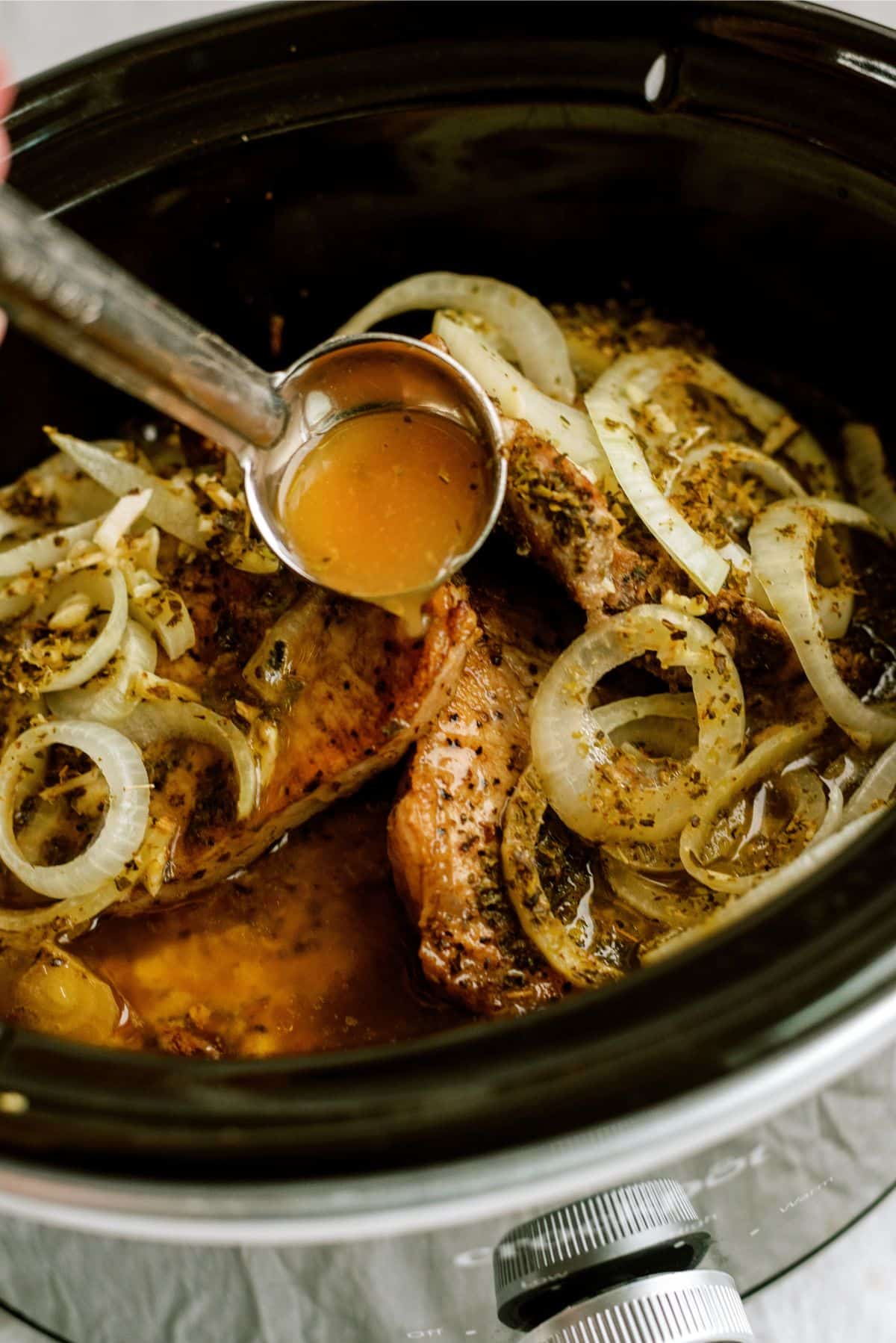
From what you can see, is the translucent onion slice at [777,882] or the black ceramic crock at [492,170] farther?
the black ceramic crock at [492,170]

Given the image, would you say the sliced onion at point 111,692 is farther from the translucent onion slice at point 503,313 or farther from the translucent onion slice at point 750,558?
the translucent onion slice at point 750,558

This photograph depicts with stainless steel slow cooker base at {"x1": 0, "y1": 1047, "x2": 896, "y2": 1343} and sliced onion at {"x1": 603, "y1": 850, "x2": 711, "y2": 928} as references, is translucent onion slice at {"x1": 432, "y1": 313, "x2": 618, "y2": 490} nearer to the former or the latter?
sliced onion at {"x1": 603, "y1": 850, "x2": 711, "y2": 928}

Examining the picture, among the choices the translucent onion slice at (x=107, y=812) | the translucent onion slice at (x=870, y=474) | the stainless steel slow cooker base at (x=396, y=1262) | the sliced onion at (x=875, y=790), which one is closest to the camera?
the stainless steel slow cooker base at (x=396, y=1262)

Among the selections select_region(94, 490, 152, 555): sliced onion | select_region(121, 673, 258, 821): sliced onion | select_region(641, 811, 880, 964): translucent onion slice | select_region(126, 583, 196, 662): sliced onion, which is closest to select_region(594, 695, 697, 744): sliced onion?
select_region(641, 811, 880, 964): translucent onion slice

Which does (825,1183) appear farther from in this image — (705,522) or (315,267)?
(315,267)

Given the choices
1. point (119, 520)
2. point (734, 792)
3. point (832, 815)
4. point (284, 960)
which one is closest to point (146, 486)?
point (119, 520)

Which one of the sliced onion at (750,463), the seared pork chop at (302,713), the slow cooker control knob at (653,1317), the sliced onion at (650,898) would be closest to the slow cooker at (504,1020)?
the slow cooker control knob at (653,1317)
